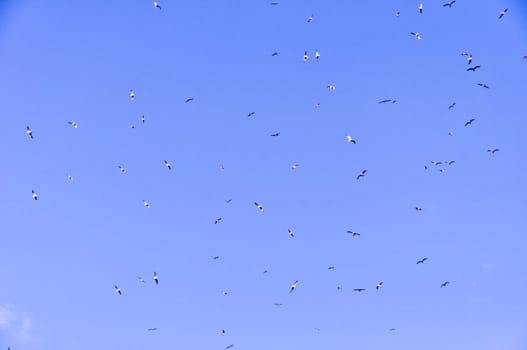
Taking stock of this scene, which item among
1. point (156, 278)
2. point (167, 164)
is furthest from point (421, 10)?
point (156, 278)

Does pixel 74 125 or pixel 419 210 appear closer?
pixel 74 125

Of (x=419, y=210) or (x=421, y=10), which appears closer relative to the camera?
(x=421, y=10)

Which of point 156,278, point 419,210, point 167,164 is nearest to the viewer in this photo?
point 156,278

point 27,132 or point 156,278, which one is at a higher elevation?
point 27,132

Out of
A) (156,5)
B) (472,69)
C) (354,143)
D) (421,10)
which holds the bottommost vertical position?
(354,143)

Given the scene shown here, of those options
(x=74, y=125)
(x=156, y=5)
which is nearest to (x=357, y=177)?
(x=156, y=5)

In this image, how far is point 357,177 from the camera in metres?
41.6

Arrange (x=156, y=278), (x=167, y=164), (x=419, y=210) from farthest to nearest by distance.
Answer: (x=419, y=210)
(x=167, y=164)
(x=156, y=278)

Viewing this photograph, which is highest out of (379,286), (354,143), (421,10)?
(421,10)

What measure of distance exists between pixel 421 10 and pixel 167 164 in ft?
80.7

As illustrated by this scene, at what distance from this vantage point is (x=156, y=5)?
4034 centimetres

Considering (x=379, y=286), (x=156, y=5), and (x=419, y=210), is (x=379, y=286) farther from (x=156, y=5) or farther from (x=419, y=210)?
(x=156, y=5)

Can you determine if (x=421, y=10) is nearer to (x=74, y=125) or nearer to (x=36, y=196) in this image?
(x=74, y=125)

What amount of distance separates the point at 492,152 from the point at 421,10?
1396cm
